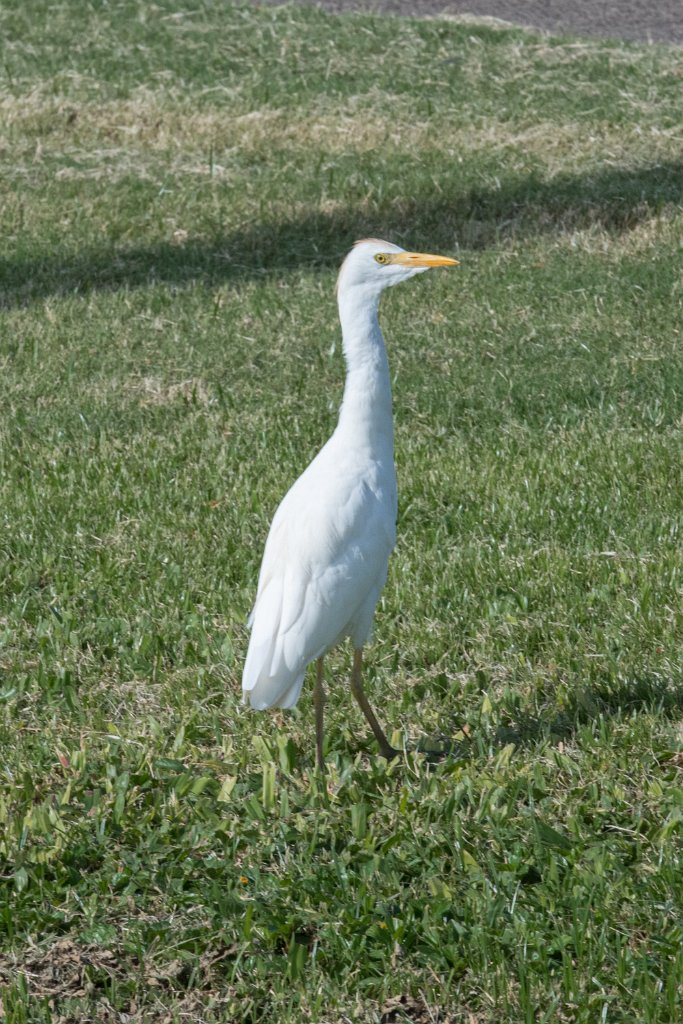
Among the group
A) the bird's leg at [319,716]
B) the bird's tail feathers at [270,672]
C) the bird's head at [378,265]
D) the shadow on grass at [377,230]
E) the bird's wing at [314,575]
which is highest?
the bird's head at [378,265]

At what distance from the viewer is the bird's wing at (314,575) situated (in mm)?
3627

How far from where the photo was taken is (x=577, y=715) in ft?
13.3

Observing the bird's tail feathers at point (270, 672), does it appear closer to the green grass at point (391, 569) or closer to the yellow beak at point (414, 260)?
the green grass at point (391, 569)

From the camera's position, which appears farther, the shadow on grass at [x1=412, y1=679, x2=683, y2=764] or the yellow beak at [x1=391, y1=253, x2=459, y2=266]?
the shadow on grass at [x1=412, y1=679, x2=683, y2=764]

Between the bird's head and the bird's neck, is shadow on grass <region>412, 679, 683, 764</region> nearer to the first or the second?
the bird's neck

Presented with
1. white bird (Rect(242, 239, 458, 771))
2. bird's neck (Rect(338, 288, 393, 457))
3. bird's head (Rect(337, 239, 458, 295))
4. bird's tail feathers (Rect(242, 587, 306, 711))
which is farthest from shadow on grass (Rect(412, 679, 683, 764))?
bird's head (Rect(337, 239, 458, 295))

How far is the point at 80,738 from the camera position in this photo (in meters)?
4.11

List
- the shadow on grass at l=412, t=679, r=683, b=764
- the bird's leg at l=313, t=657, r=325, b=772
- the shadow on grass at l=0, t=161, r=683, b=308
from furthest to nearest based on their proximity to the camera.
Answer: the shadow on grass at l=0, t=161, r=683, b=308 < the shadow on grass at l=412, t=679, r=683, b=764 < the bird's leg at l=313, t=657, r=325, b=772

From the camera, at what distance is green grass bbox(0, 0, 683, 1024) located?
3223 mm

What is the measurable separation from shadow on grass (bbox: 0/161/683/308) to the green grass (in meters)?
0.03

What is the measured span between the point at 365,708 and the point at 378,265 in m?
1.27

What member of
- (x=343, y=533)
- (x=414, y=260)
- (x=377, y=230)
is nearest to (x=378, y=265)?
(x=414, y=260)

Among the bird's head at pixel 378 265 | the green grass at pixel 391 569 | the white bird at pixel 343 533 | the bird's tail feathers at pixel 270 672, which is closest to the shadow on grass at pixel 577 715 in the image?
Answer: the green grass at pixel 391 569

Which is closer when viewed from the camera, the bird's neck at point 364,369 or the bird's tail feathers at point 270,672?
the bird's tail feathers at point 270,672
